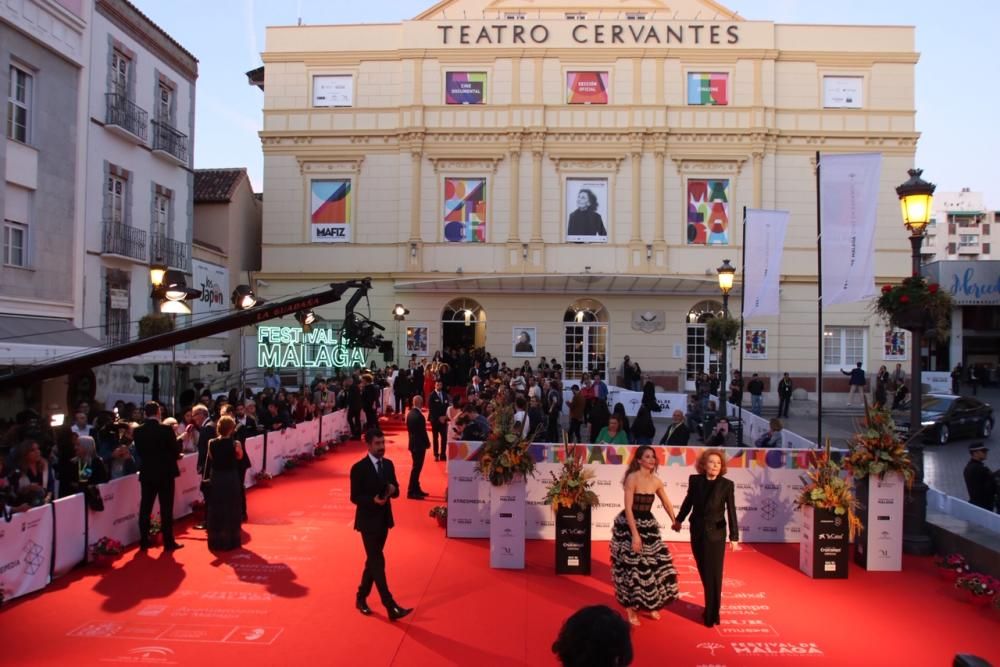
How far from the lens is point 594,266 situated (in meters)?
31.2

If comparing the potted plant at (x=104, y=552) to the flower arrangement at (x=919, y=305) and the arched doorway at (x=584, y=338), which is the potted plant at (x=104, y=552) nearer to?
the flower arrangement at (x=919, y=305)

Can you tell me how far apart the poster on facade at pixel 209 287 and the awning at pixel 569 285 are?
6687mm

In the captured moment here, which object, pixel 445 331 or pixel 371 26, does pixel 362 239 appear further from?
pixel 371 26

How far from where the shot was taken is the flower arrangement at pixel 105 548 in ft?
30.0

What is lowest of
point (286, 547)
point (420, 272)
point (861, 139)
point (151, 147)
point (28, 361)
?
point (286, 547)

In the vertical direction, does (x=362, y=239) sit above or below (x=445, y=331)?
above

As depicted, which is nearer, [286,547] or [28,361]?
[286,547]

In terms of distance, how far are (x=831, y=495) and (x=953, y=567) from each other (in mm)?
1609

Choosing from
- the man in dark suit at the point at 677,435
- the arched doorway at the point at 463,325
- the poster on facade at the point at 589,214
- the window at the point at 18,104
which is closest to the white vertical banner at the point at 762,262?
the man in dark suit at the point at 677,435

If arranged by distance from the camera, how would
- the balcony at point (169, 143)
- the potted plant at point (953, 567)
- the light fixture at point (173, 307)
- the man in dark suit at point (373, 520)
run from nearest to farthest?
the man in dark suit at point (373, 520), the potted plant at point (953, 567), the light fixture at point (173, 307), the balcony at point (169, 143)

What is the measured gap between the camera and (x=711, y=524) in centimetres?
757

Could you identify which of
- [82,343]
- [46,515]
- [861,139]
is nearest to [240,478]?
[46,515]

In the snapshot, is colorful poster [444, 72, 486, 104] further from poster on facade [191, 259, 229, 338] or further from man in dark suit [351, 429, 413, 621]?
man in dark suit [351, 429, 413, 621]

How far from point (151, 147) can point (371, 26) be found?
1214cm
